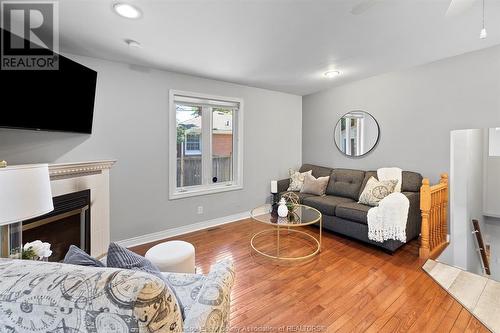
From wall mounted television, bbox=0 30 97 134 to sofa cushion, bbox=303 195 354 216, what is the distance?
3.08m

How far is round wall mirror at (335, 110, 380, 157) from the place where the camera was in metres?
3.64

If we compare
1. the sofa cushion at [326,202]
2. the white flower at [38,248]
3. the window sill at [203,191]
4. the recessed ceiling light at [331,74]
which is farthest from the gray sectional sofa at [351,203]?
the white flower at [38,248]

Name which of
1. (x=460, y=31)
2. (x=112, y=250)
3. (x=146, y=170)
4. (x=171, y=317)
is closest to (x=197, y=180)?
(x=146, y=170)

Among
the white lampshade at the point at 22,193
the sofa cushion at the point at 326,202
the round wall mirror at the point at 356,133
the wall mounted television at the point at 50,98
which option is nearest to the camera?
the white lampshade at the point at 22,193

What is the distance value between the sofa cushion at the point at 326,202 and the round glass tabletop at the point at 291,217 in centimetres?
36

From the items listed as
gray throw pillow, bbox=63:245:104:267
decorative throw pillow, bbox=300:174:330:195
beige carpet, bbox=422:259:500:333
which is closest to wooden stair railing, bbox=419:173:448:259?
beige carpet, bbox=422:259:500:333

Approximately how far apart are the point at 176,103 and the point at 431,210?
11.8 ft

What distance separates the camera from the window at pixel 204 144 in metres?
3.36

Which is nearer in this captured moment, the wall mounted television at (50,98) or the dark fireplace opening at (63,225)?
the wall mounted television at (50,98)

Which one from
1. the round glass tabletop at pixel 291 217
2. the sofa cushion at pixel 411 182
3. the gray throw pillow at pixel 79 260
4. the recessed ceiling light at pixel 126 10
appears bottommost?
the round glass tabletop at pixel 291 217

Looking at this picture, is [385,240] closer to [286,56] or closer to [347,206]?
[347,206]

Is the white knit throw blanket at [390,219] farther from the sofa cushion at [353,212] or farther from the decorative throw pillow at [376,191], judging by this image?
the decorative throw pillow at [376,191]

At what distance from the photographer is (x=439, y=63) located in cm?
290

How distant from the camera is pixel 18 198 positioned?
106 centimetres
